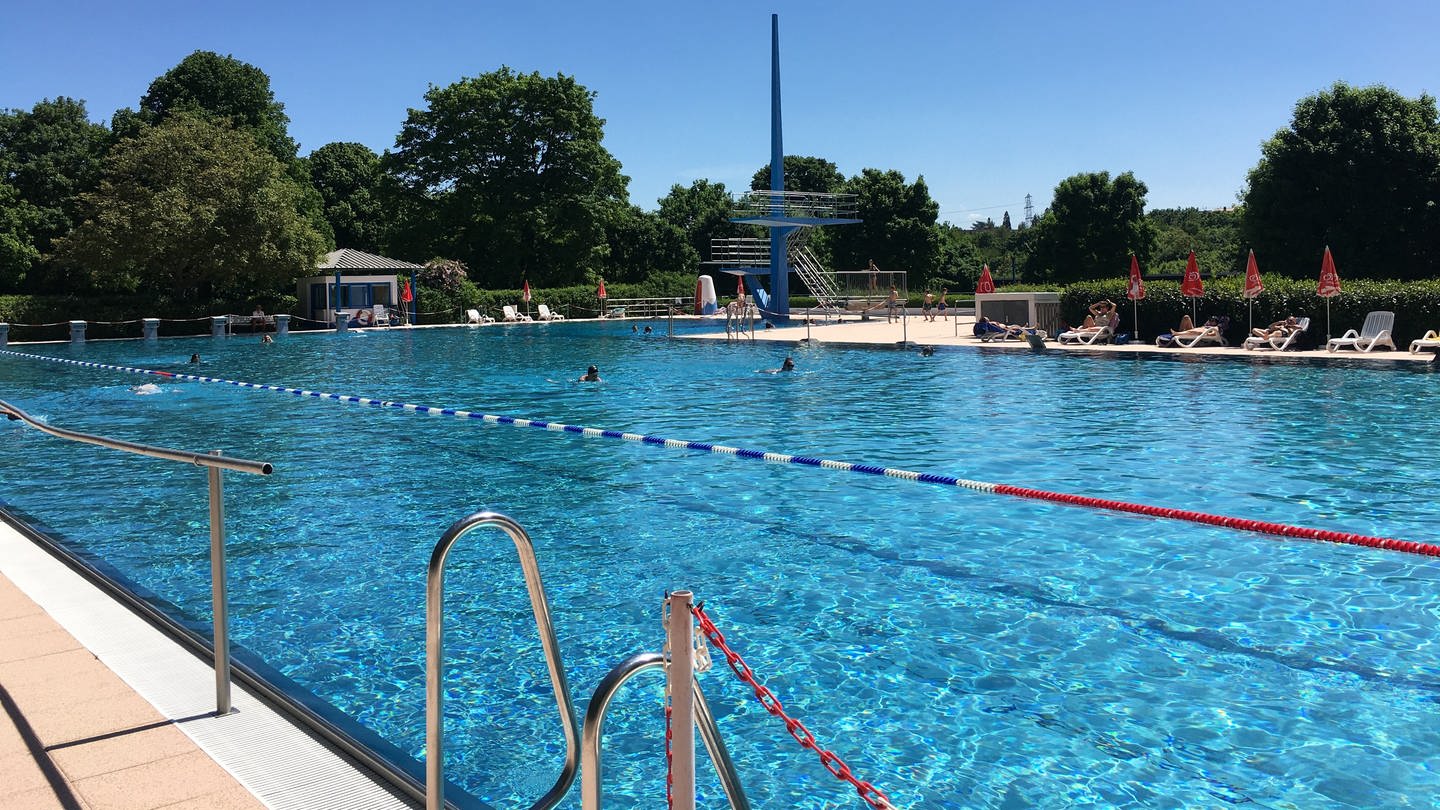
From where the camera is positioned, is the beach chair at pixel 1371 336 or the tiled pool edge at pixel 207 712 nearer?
the tiled pool edge at pixel 207 712

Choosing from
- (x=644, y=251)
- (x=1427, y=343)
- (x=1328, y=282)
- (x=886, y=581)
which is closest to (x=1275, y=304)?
(x=1328, y=282)

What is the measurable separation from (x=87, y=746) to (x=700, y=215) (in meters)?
75.6

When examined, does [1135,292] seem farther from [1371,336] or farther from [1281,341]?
[1371,336]

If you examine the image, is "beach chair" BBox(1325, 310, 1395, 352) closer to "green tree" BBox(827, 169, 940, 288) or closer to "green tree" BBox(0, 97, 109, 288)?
"green tree" BBox(827, 169, 940, 288)

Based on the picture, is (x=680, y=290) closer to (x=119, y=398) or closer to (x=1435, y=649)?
(x=119, y=398)

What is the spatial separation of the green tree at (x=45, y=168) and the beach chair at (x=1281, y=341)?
1852 inches

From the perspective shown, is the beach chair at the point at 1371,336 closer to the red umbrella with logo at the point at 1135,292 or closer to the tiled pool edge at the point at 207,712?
the red umbrella with logo at the point at 1135,292

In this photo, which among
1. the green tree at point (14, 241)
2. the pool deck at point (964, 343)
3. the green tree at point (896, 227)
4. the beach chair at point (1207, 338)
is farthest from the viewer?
the green tree at point (896, 227)

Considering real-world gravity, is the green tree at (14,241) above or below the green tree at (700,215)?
below

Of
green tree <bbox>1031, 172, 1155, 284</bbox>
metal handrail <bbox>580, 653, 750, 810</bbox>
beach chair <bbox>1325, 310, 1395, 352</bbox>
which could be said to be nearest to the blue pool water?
metal handrail <bbox>580, 653, 750, 810</bbox>

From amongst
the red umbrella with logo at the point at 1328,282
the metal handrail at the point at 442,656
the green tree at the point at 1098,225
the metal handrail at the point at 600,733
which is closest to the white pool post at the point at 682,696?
the metal handrail at the point at 600,733

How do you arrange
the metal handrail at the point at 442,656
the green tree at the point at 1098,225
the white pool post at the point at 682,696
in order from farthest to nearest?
1. the green tree at the point at 1098,225
2. the metal handrail at the point at 442,656
3. the white pool post at the point at 682,696

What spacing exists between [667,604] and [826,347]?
29884 mm

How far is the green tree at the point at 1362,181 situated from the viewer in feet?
127
